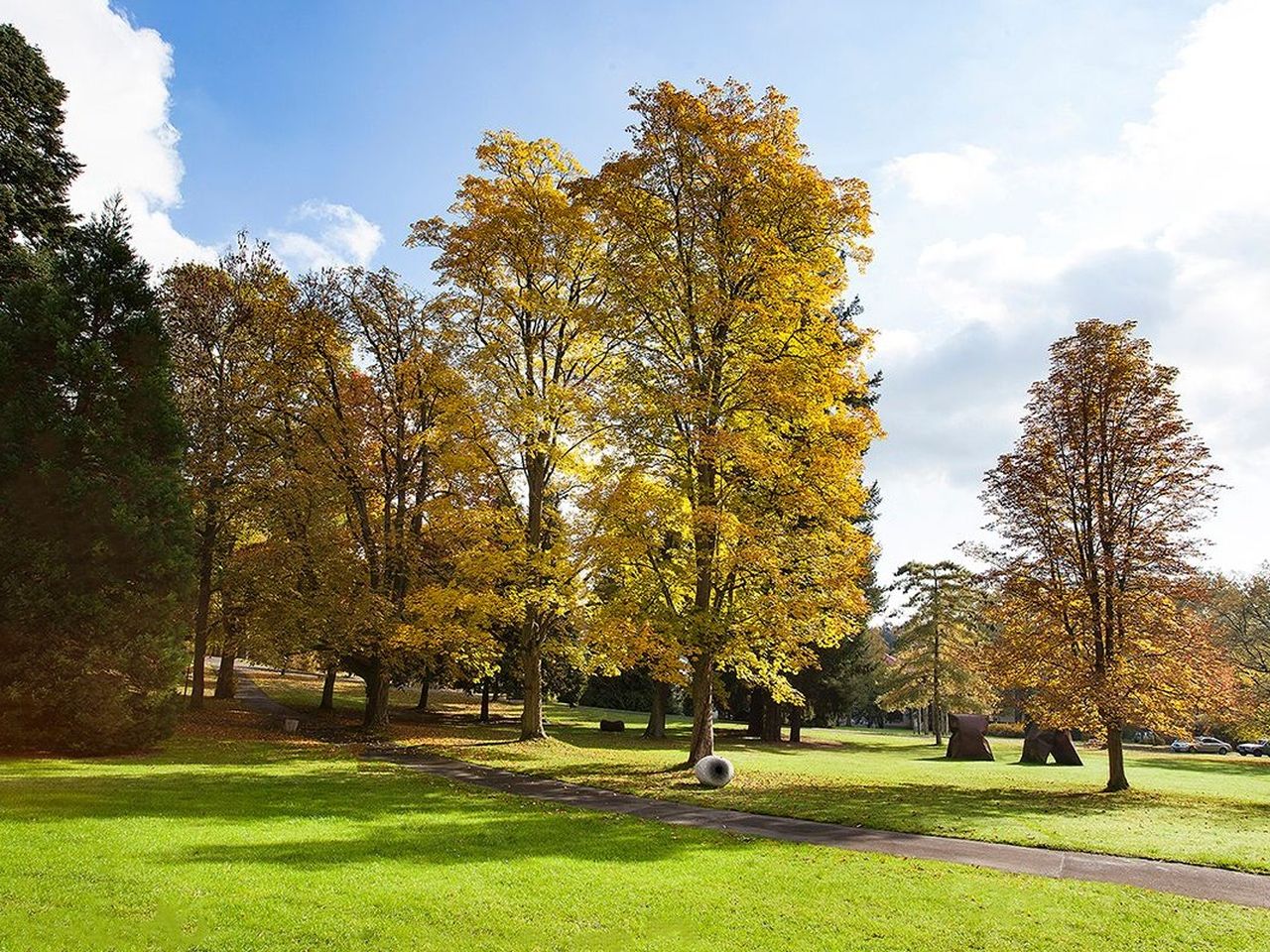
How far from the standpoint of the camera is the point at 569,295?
27.4 meters

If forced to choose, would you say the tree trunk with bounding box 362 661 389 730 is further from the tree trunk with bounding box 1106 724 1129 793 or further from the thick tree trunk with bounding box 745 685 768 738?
the tree trunk with bounding box 1106 724 1129 793

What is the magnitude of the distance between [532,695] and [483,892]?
1920 centimetres

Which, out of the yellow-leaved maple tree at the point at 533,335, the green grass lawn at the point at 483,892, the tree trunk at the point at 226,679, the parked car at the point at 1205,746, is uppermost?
the yellow-leaved maple tree at the point at 533,335

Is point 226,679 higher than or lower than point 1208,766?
higher

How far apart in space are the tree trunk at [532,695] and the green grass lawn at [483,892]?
1389 centimetres

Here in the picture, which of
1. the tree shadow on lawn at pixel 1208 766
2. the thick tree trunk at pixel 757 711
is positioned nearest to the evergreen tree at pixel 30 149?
the thick tree trunk at pixel 757 711

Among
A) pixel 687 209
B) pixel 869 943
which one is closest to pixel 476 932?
pixel 869 943

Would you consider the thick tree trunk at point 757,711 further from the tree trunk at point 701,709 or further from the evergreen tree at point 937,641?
the tree trunk at point 701,709

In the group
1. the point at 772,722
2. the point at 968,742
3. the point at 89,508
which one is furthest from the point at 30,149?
the point at 968,742

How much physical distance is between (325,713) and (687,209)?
1134 inches

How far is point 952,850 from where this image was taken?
12.0 metres

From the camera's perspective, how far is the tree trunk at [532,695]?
89.3 feet

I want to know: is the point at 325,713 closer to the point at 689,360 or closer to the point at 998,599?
the point at 689,360

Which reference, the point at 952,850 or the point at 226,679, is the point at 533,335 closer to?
the point at 952,850
